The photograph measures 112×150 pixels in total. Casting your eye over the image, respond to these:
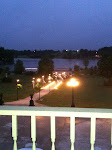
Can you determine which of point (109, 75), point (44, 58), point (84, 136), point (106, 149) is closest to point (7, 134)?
point (84, 136)

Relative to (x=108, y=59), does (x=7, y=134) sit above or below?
below

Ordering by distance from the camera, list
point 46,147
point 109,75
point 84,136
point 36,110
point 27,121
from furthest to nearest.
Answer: point 109,75 < point 27,121 < point 84,136 < point 46,147 < point 36,110

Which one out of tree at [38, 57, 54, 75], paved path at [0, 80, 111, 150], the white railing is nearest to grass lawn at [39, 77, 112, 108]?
paved path at [0, 80, 111, 150]

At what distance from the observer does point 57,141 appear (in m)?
8.37

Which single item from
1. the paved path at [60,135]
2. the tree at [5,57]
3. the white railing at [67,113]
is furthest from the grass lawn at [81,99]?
the tree at [5,57]

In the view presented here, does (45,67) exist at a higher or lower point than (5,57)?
lower

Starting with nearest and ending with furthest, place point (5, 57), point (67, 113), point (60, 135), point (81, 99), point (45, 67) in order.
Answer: point (67, 113), point (60, 135), point (81, 99), point (45, 67), point (5, 57)

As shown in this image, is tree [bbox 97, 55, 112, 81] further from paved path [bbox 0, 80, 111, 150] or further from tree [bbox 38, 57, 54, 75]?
paved path [bbox 0, 80, 111, 150]

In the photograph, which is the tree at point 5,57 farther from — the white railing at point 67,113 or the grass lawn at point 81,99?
the white railing at point 67,113

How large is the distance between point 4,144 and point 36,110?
6128 millimetres

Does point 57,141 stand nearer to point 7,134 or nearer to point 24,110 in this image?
point 7,134

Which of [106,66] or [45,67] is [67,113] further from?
[45,67]

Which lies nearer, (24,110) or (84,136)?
(24,110)

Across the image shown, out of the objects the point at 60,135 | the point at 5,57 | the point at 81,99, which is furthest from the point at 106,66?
the point at 5,57
